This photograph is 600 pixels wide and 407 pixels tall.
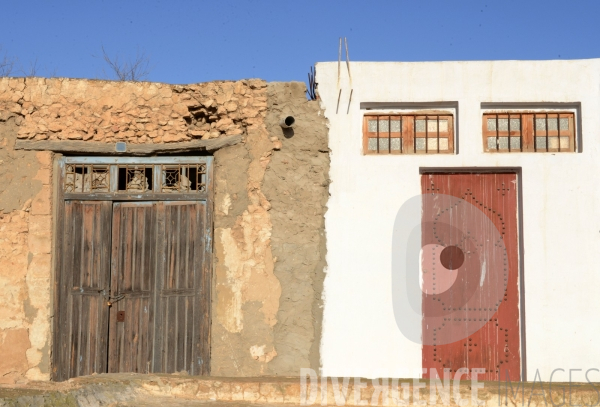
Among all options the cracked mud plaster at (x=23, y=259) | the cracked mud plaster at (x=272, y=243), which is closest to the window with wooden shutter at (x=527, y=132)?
the cracked mud plaster at (x=272, y=243)

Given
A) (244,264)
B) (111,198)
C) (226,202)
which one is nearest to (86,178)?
(111,198)

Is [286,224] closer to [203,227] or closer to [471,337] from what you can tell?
[203,227]

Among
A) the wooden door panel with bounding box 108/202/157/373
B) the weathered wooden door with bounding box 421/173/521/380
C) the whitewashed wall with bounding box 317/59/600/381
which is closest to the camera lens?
the whitewashed wall with bounding box 317/59/600/381

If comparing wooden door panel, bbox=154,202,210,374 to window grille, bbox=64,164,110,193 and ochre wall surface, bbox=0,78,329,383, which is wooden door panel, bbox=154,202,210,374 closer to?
ochre wall surface, bbox=0,78,329,383

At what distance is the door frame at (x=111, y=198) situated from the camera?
26.3 ft

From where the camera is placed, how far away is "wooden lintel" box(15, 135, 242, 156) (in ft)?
26.6

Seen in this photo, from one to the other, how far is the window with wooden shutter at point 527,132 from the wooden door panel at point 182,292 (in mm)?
3255

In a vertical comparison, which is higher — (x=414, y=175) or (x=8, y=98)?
(x=8, y=98)

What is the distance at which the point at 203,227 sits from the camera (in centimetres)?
814

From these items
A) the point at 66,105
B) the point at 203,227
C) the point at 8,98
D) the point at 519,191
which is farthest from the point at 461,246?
the point at 8,98

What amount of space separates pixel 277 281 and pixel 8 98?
3549 millimetres

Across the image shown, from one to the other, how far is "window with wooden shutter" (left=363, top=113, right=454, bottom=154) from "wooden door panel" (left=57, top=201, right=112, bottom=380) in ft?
9.78

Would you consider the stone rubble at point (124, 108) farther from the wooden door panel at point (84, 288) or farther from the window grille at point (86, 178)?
the wooden door panel at point (84, 288)

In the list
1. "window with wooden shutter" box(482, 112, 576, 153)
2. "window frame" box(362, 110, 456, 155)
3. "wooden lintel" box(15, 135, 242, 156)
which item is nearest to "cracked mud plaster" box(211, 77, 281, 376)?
"wooden lintel" box(15, 135, 242, 156)
